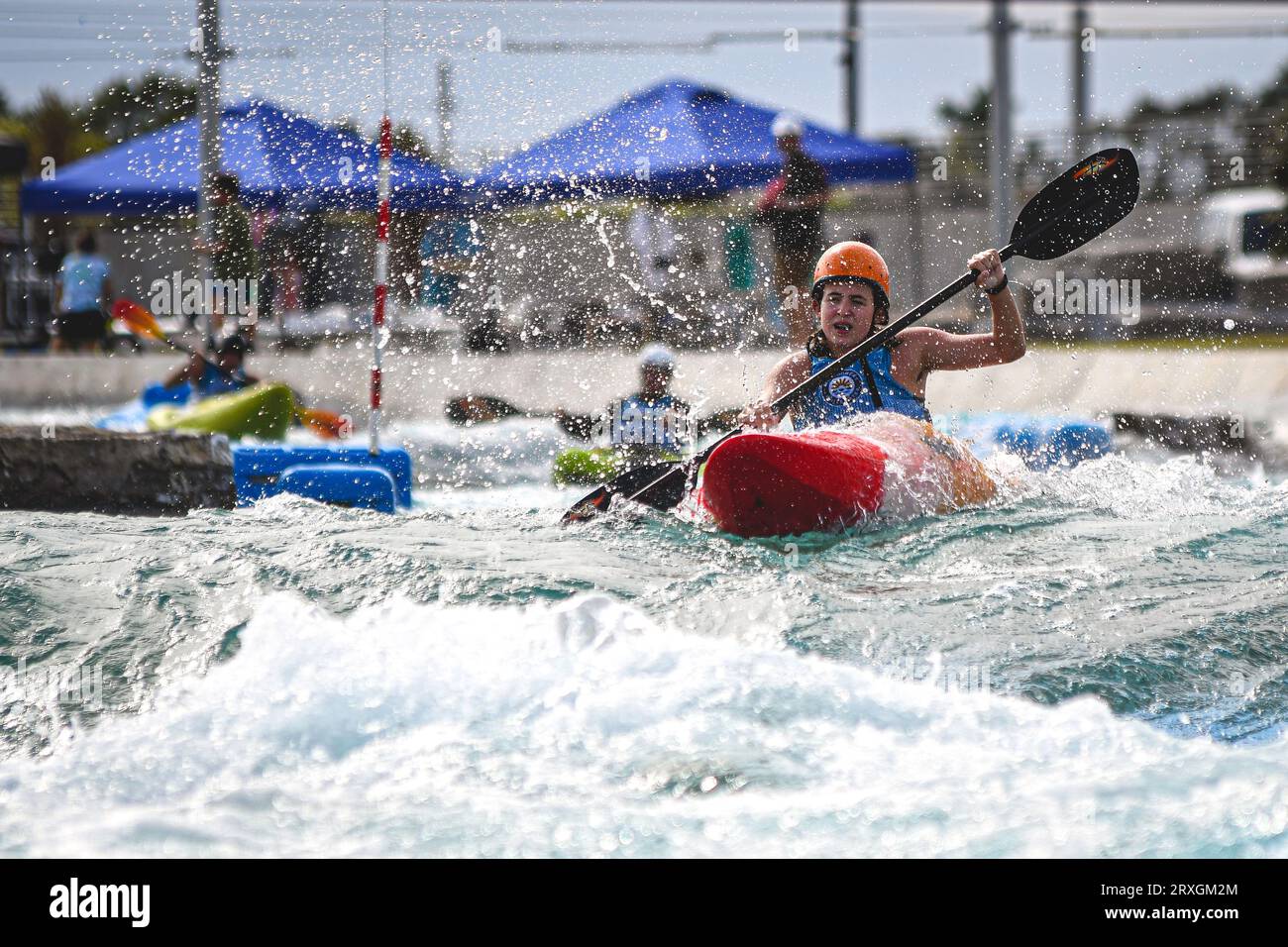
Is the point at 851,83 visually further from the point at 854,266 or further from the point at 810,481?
the point at 810,481

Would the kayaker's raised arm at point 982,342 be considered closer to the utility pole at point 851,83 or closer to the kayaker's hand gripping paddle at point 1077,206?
the kayaker's hand gripping paddle at point 1077,206

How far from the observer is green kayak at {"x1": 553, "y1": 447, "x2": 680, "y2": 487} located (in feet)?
23.5

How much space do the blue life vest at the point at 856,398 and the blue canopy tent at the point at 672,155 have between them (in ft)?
21.1

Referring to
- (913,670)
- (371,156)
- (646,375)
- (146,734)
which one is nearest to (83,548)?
(146,734)

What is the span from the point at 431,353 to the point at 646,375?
18.5ft

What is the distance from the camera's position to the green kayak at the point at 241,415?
7641 millimetres

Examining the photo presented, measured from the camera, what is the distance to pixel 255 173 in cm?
1303

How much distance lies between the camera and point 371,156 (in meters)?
11.8

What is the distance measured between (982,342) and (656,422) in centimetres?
225

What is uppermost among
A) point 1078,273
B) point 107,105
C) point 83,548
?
point 107,105

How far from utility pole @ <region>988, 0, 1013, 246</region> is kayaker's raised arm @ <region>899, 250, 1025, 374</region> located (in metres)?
5.17

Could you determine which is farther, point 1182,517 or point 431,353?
point 431,353

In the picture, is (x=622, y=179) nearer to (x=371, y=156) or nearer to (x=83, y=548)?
(x=371, y=156)
